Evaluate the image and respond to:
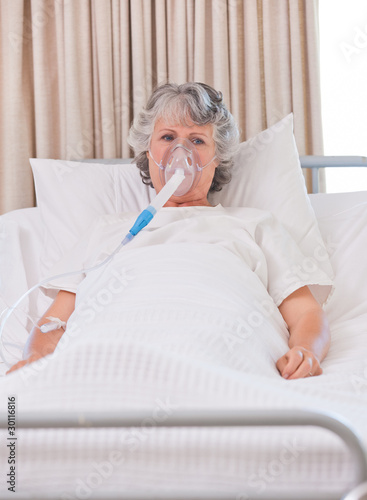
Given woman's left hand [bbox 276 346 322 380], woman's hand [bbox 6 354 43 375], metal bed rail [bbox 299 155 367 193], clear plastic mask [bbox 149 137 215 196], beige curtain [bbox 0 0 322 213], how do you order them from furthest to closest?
beige curtain [bbox 0 0 322 213] → metal bed rail [bbox 299 155 367 193] → clear plastic mask [bbox 149 137 215 196] → woman's hand [bbox 6 354 43 375] → woman's left hand [bbox 276 346 322 380]

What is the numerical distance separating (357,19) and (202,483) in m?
2.28

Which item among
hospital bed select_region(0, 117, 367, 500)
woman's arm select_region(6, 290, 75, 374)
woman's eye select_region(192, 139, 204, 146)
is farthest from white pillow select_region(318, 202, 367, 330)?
hospital bed select_region(0, 117, 367, 500)

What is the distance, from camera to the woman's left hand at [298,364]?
114cm

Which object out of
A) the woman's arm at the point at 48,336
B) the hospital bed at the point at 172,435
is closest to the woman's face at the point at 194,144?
the woman's arm at the point at 48,336

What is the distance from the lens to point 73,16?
235cm

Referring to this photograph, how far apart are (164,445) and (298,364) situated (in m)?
0.50

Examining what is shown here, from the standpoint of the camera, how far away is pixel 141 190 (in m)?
1.95

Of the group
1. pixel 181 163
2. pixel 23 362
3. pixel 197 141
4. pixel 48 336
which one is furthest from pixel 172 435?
pixel 197 141

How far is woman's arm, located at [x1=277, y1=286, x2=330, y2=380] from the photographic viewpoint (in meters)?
1.16

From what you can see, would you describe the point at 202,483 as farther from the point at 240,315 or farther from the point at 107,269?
Result: the point at 107,269

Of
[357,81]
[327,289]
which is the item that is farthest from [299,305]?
[357,81]

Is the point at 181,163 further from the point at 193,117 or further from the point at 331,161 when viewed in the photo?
the point at 331,161

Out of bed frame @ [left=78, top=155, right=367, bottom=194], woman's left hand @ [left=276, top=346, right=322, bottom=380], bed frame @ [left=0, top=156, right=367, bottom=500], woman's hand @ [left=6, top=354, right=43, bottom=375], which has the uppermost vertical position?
bed frame @ [left=78, top=155, right=367, bottom=194]

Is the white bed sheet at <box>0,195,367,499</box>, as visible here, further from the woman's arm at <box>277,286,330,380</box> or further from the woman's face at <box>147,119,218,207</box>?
the woman's face at <box>147,119,218,207</box>
